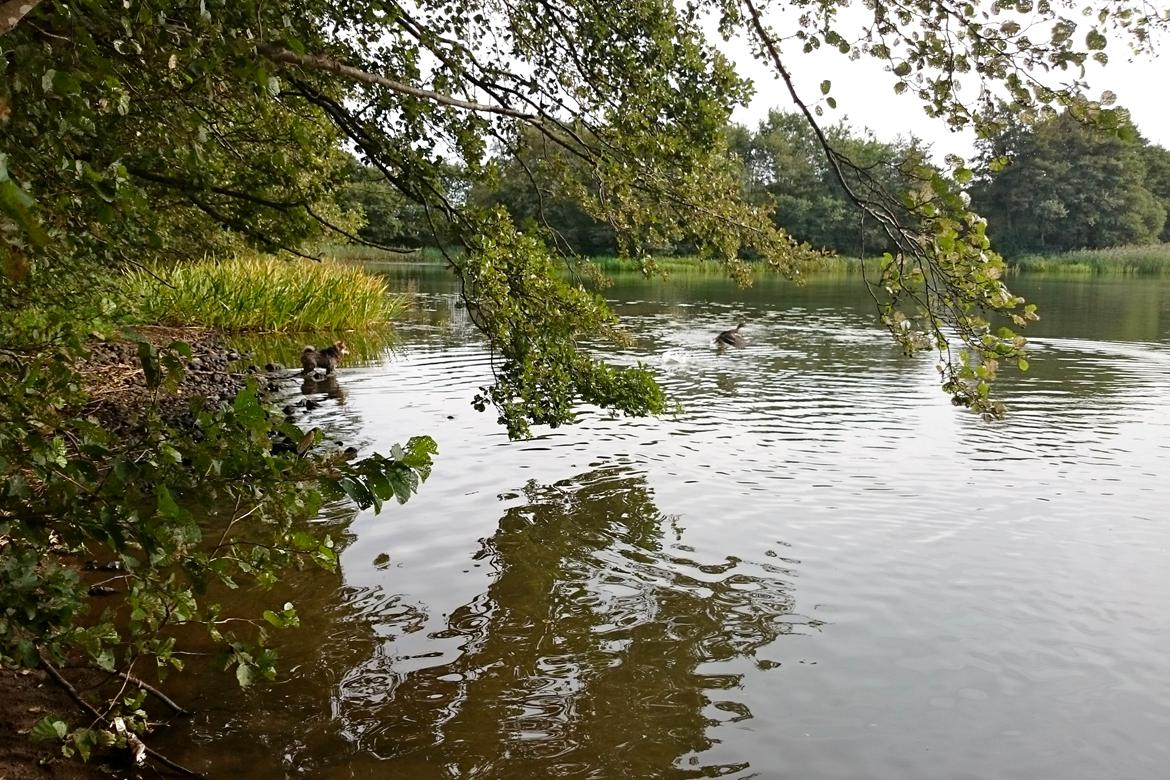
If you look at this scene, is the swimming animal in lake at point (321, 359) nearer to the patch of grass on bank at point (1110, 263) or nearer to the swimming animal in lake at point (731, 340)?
the swimming animal in lake at point (731, 340)

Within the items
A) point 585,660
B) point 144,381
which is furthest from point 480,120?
point 144,381

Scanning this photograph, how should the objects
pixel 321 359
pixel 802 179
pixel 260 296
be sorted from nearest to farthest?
pixel 321 359 < pixel 260 296 < pixel 802 179

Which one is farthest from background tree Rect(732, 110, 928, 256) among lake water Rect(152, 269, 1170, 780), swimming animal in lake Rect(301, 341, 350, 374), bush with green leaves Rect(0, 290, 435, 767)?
bush with green leaves Rect(0, 290, 435, 767)

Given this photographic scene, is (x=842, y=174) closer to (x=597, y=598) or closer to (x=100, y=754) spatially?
(x=597, y=598)

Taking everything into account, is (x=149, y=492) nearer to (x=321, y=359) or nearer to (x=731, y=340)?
(x=321, y=359)

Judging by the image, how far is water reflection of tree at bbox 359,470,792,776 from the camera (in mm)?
4754

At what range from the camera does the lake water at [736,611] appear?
4.83 metres

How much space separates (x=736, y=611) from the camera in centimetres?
654

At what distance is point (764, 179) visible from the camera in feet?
306

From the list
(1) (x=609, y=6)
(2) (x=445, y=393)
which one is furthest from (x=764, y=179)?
(1) (x=609, y=6)

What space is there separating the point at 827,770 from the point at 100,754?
142 inches

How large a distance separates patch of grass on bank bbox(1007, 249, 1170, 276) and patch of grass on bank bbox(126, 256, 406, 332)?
4429cm

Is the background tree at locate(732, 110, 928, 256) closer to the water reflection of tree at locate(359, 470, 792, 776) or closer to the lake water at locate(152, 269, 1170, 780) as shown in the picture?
the lake water at locate(152, 269, 1170, 780)

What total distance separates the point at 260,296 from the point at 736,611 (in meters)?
16.7
